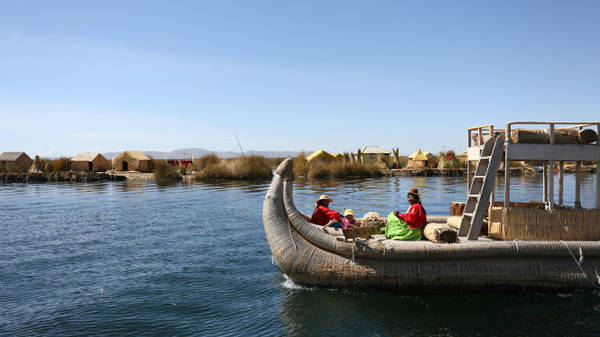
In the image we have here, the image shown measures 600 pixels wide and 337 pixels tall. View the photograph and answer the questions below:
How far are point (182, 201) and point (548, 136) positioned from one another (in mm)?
22476

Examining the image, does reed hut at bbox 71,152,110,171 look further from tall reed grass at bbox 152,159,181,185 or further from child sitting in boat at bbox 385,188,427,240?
child sitting in boat at bbox 385,188,427,240

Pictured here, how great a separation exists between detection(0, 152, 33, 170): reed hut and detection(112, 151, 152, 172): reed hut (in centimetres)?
1636

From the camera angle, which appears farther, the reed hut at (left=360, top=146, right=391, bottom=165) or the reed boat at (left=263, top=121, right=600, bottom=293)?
the reed hut at (left=360, top=146, right=391, bottom=165)

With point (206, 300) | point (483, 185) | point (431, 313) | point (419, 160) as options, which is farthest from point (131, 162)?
point (431, 313)

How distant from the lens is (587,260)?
8.30 m

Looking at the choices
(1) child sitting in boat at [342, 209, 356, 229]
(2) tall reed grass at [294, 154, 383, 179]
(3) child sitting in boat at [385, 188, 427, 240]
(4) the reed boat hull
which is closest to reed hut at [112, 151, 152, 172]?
(2) tall reed grass at [294, 154, 383, 179]

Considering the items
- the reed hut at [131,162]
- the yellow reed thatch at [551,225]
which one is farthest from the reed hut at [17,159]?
the yellow reed thatch at [551,225]

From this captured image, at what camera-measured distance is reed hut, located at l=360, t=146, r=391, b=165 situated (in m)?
65.4

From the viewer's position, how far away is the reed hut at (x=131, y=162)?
62656 millimetres

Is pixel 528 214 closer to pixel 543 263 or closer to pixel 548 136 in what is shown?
pixel 543 263

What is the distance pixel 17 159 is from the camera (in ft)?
221

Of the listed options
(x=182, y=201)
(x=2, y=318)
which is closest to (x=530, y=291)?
(x=2, y=318)

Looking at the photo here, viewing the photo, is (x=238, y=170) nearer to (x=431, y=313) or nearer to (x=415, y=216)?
(x=415, y=216)

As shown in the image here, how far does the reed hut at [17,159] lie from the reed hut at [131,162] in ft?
53.7
